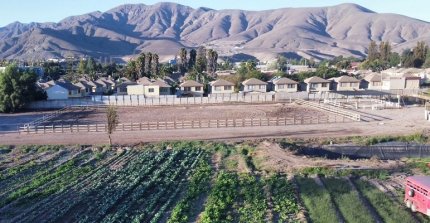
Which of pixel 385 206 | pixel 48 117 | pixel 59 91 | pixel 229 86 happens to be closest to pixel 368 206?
pixel 385 206

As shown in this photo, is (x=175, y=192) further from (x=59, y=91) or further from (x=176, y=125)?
(x=59, y=91)

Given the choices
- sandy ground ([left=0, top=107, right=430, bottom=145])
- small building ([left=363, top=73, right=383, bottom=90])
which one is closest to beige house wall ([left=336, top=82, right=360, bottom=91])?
small building ([left=363, top=73, right=383, bottom=90])

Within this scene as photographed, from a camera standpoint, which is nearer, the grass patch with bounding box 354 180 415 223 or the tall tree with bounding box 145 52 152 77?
the grass patch with bounding box 354 180 415 223

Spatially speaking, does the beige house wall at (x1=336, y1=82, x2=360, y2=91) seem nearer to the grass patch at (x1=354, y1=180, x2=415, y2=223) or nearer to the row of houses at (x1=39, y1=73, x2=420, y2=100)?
the row of houses at (x1=39, y1=73, x2=420, y2=100)

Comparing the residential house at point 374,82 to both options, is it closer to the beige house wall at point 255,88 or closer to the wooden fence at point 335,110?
the beige house wall at point 255,88

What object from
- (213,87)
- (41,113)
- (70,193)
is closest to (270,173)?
(70,193)

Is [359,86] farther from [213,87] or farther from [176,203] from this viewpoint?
[176,203]
